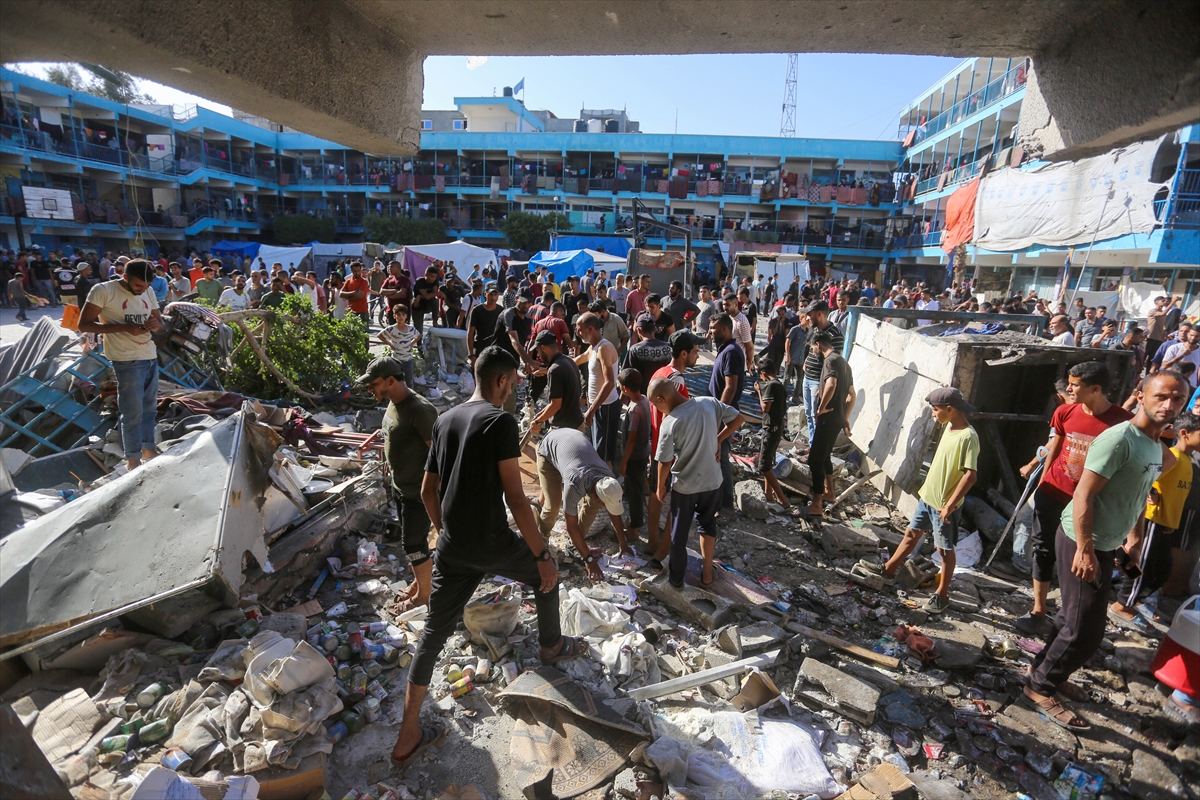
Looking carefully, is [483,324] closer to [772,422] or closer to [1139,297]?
[772,422]

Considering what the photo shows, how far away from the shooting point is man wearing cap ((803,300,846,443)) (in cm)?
586

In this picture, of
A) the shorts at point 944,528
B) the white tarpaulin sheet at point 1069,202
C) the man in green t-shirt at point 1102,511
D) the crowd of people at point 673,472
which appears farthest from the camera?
the white tarpaulin sheet at point 1069,202

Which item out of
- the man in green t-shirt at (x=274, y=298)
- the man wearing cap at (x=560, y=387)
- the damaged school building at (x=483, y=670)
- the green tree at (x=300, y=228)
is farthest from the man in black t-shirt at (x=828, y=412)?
the green tree at (x=300, y=228)

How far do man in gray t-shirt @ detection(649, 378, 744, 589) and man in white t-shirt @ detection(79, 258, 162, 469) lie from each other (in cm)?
418

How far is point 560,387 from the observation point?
488cm

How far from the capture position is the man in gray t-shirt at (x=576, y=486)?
388 cm

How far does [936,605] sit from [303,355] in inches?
298

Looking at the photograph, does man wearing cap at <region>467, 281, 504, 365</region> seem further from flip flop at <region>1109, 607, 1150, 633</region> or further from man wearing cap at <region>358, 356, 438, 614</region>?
flip flop at <region>1109, 607, 1150, 633</region>

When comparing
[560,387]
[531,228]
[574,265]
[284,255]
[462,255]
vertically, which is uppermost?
[531,228]

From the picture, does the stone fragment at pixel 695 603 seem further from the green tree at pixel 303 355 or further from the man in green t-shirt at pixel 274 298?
the man in green t-shirt at pixel 274 298

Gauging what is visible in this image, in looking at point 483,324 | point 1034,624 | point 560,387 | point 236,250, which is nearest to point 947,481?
point 1034,624

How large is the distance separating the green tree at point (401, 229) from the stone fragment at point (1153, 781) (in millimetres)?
36027

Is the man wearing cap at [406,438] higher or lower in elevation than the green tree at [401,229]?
lower

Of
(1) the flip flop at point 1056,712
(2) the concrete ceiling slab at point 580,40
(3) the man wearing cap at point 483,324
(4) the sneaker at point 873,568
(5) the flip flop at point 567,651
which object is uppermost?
(2) the concrete ceiling slab at point 580,40
